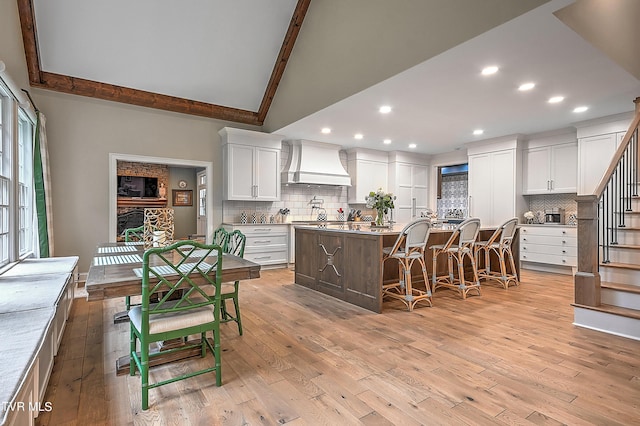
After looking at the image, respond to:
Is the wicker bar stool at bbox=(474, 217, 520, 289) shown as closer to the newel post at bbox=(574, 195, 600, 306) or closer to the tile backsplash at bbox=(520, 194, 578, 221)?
the newel post at bbox=(574, 195, 600, 306)

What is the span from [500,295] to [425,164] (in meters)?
4.58

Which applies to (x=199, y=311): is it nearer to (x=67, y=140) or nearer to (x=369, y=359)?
(x=369, y=359)

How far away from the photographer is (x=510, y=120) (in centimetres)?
522

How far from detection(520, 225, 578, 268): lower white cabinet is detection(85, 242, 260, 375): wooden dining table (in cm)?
539

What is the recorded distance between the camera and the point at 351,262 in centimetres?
391

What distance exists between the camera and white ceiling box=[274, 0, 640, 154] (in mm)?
2900

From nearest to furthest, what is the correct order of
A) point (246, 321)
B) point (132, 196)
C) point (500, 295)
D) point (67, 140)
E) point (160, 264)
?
point (160, 264)
point (246, 321)
point (500, 295)
point (67, 140)
point (132, 196)

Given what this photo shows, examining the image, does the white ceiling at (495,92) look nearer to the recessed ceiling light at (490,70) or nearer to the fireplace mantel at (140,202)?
the recessed ceiling light at (490,70)

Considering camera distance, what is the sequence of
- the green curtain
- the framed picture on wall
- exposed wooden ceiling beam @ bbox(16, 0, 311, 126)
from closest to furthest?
the green curtain, exposed wooden ceiling beam @ bbox(16, 0, 311, 126), the framed picture on wall

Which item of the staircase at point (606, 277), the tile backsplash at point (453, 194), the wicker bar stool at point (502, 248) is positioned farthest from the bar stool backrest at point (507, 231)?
the tile backsplash at point (453, 194)

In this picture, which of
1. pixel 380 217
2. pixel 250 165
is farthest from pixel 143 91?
pixel 380 217

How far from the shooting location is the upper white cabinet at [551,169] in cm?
568

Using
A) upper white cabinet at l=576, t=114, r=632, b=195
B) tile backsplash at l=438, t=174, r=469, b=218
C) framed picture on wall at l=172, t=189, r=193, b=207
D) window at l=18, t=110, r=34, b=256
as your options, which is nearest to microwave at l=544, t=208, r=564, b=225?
upper white cabinet at l=576, t=114, r=632, b=195

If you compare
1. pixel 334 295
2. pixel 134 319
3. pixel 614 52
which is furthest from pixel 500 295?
pixel 134 319
